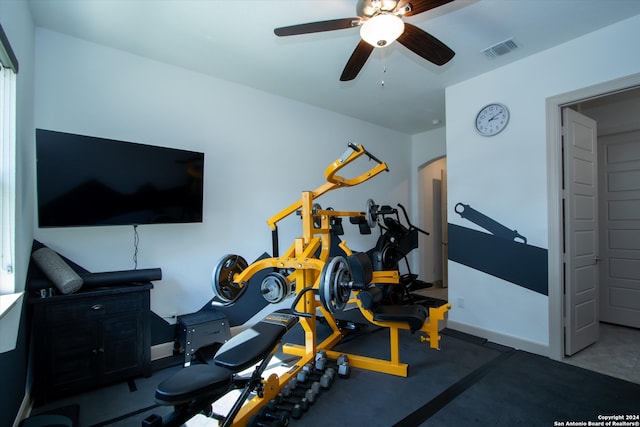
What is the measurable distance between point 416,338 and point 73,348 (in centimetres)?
324

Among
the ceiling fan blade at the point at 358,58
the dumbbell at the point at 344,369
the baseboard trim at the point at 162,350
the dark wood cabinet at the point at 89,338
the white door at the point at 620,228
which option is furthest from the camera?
the white door at the point at 620,228

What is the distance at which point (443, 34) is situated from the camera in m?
2.81

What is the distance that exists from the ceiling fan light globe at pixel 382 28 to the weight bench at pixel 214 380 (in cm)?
197

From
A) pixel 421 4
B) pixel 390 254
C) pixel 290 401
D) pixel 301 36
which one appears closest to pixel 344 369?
pixel 290 401

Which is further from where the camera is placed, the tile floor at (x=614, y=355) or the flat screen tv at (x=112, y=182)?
the tile floor at (x=614, y=355)

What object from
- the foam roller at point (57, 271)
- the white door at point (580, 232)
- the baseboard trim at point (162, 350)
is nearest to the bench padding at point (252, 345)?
the foam roller at point (57, 271)

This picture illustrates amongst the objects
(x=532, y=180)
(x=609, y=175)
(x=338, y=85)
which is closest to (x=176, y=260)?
(x=338, y=85)

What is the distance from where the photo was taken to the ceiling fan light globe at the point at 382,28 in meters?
1.80

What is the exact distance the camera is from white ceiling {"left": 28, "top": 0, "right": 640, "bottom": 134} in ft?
7.95

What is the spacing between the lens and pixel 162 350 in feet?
10.3

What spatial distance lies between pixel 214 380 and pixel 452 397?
6.15ft

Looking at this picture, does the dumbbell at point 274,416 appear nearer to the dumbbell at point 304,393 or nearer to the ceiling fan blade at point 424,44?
the dumbbell at point 304,393

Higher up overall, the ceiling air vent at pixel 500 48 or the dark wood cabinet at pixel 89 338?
the ceiling air vent at pixel 500 48

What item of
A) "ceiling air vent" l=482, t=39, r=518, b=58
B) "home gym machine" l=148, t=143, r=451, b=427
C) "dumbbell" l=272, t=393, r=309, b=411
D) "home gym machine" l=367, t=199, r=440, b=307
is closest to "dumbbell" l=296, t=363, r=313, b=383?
"home gym machine" l=148, t=143, r=451, b=427
